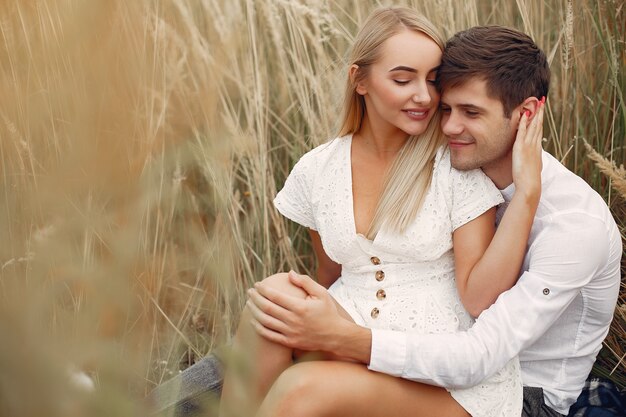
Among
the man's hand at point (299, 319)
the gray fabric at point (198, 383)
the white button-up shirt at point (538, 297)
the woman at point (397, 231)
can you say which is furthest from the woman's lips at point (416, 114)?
the gray fabric at point (198, 383)

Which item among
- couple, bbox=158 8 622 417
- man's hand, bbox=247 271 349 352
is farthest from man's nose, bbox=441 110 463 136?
man's hand, bbox=247 271 349 352

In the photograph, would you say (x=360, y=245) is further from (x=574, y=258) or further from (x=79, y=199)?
(x=79, y=199)

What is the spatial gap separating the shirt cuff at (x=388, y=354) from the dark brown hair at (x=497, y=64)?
594 mm

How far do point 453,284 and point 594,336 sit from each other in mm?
353

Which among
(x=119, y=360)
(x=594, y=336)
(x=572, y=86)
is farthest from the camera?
(x=572, y=86)

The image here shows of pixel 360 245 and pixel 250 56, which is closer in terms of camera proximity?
pixel 360 245

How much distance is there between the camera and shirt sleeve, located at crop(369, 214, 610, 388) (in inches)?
73.4

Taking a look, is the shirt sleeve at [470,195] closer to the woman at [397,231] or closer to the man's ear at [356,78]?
the woman at [397,231]

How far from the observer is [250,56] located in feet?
8.91

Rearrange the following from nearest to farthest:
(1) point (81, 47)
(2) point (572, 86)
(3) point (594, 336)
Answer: (1) point (81, 47) < (3) point (594, 336) < (2) point (572, 86)

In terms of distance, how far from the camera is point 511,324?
1860 millimetres

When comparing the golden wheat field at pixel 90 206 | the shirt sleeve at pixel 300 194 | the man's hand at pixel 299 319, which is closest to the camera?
the golden wheat field at pixel 90 206

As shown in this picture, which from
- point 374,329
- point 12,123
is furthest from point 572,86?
point 12,123

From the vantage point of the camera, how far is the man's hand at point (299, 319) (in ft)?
6.26
